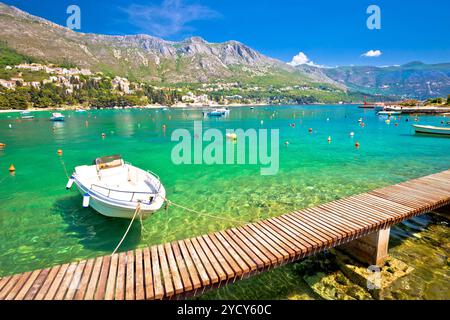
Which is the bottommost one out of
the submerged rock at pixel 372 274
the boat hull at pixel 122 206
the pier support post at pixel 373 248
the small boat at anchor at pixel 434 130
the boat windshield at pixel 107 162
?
the submerged rock at pixel 372 274

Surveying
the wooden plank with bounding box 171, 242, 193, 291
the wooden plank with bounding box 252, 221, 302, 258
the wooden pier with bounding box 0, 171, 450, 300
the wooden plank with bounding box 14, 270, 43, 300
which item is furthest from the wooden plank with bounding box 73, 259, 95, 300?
the wooden plank with bounding box 252, 221, 302, 258

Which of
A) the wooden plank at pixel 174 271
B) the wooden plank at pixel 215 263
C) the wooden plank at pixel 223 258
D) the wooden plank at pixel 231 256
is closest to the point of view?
the wooden plank at pixel 174 271

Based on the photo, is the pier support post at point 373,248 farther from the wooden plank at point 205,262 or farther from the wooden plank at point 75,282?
the wooden plank at point 75,282

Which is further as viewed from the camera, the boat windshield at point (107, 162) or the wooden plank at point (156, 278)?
the boat windshield at point (107, 162)

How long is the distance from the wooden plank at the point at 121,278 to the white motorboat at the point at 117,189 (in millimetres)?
4321

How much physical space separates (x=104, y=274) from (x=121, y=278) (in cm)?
57

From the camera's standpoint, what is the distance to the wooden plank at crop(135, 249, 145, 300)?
5.93 m

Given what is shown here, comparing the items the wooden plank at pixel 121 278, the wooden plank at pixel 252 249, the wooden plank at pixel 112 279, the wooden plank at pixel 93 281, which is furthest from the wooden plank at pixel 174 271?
the wooden plank at pixel 252 249

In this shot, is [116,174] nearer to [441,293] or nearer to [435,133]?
[441,293]

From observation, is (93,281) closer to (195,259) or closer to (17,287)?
(17,287)

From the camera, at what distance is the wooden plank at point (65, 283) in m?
5.92

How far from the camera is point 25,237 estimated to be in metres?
12.9

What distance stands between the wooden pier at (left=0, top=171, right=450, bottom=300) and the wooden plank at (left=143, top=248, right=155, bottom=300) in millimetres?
11

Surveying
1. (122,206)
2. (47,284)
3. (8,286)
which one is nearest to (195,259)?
(47,284)
